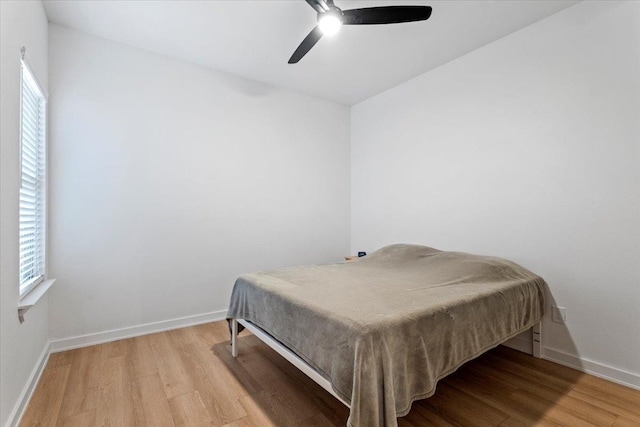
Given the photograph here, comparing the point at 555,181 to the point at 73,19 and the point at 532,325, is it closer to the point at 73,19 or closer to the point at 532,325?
the point at 532,325

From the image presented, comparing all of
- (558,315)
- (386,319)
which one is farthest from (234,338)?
(558,315)

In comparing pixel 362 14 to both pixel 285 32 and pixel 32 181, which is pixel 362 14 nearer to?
pixel 285 32

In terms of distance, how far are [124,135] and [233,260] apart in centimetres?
161

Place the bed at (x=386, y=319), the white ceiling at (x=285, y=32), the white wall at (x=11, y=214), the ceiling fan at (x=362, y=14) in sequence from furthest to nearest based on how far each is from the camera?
the white ceiling at (x=285, y=32) → the ceiling fan at (x=362, y=14) → the white wall at (x=11, y=214) → the bed at (x=386, y=319)

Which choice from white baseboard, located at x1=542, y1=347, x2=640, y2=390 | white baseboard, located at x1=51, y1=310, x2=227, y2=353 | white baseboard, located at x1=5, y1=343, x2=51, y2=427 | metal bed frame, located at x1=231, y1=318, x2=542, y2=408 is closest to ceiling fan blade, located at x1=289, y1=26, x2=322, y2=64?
metal bed frame, located at x1=231, y1=318, x2=542, y2=408

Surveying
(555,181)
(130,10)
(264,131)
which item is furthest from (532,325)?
(130,10)

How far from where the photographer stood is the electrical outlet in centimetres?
231

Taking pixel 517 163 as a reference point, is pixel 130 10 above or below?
above

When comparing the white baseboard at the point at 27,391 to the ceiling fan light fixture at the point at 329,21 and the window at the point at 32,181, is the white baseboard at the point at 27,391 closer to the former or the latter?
the window at the point at 32,181

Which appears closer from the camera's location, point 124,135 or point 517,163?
point 517,163

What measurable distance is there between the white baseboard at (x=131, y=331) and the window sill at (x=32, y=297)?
0.54 meters

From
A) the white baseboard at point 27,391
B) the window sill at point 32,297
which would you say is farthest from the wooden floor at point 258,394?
the window sill at point 32,297

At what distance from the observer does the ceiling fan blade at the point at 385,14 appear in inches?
70.5

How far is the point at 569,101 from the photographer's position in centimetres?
229
